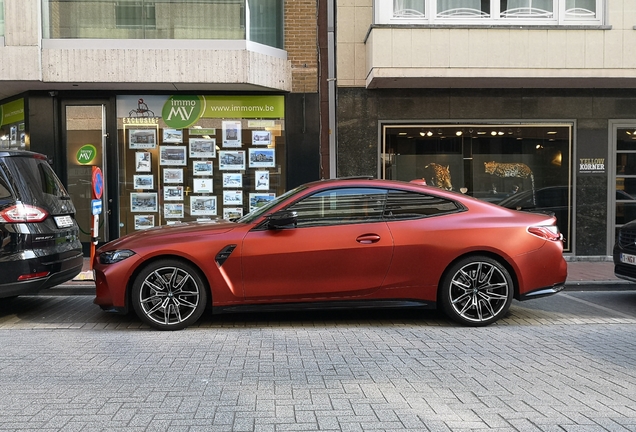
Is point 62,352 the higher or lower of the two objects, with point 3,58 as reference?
lower

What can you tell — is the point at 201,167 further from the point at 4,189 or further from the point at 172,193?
the point at 4,189

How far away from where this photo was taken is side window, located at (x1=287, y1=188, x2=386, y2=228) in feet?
19.2

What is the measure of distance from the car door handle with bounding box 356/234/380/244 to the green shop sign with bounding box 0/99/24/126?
9.03 metres

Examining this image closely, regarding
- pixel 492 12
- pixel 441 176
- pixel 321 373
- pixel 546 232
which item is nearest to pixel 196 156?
pixel 441 176

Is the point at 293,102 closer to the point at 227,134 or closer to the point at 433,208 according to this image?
the point at 227,134

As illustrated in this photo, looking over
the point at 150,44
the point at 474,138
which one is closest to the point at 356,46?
the point at 474,138

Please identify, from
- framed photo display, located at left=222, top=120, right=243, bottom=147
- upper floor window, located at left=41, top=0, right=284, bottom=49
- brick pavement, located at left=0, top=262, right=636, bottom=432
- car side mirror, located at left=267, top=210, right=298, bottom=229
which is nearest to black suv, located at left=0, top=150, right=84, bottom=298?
brick pavement, located at left=0, top=262, right=636, bottom=432

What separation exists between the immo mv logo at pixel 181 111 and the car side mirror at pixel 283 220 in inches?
249

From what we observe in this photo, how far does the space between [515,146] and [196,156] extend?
6632mm

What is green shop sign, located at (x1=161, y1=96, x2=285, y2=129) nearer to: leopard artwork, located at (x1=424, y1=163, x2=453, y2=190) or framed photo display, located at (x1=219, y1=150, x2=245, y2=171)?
framed photo display, located at (x1=219, y1=150, x2=245, y2=171)

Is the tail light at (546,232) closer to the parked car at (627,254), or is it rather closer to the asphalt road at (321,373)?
the asphalt road at (321,373)

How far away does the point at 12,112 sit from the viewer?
11820 millimetres

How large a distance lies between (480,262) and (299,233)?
1931 millimetres

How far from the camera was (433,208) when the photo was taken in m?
6.00
